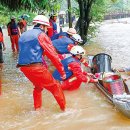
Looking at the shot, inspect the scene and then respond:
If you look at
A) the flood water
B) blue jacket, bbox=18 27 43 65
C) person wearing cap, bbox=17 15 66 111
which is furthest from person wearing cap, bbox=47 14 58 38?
blue jacket, bbox=18 27 43 65

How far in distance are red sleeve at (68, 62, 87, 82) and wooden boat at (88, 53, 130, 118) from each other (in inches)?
16.2

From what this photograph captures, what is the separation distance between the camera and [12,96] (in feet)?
27.2

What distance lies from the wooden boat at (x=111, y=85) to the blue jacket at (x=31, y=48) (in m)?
1.46

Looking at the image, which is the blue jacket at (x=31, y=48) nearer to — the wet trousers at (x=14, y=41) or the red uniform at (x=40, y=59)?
the red uniform at (x=40, y=59)

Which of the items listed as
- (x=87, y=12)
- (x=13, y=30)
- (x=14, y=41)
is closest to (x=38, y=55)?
(x=13, y=30)

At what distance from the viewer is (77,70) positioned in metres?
7.71

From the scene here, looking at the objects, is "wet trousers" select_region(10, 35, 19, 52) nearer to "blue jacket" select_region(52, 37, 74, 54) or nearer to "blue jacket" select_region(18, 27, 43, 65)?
"blue jacket" select_region(52, 37, 74, 54)

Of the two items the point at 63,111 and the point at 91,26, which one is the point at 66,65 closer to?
the point at 63,111

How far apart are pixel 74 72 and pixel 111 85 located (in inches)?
39.1

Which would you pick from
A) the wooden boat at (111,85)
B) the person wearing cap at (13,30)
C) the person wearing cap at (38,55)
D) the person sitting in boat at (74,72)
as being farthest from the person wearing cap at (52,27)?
the person wearing cap at (38,55)

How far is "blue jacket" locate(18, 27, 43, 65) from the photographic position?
6281mm

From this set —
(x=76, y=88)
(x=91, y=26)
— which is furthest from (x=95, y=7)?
(x=76, y=88)

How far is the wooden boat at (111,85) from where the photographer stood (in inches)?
241

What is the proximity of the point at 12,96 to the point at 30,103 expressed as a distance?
90cm
